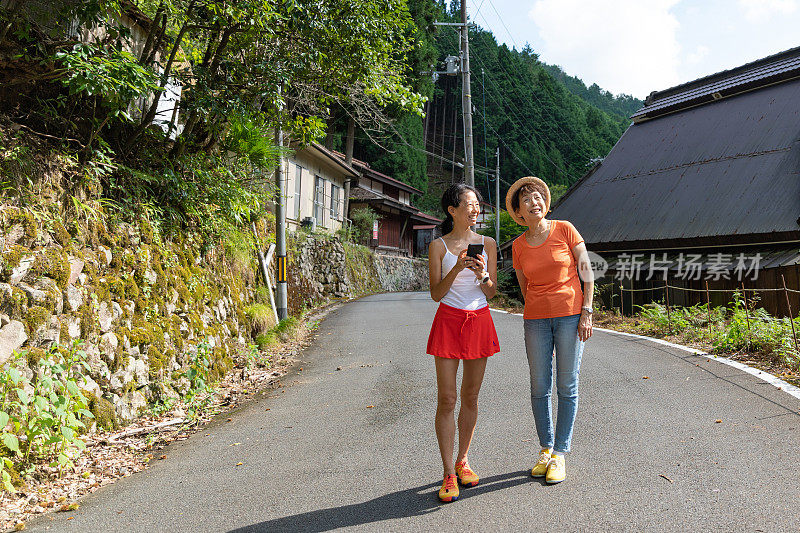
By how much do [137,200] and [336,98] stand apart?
11.9ft

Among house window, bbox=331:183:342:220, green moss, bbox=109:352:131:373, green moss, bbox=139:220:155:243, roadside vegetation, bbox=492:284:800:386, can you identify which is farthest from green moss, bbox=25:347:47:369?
house window, bbox=331:183:342:220

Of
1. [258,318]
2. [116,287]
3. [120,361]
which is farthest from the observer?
[258,318]

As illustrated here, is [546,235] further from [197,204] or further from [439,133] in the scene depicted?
[439,133]

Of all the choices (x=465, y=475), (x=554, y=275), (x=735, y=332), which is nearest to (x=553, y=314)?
(x=554, y=275)

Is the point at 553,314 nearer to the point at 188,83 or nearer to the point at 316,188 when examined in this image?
the point at 188,83

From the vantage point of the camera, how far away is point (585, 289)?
12.0ft

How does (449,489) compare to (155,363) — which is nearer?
(449,489)

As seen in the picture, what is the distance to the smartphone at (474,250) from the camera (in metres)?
3.43

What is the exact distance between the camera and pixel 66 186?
5480 mm

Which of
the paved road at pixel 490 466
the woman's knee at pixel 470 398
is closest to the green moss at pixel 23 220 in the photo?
the paved road at pixel 490 466

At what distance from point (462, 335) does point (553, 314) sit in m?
0.64

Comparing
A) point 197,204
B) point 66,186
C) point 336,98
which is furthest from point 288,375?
point 336,98

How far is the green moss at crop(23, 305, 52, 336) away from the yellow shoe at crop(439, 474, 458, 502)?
344 centimetres

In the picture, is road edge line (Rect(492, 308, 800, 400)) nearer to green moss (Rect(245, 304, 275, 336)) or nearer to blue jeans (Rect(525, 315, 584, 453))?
blue jeans (Rect(525, 315, 584, 453))
